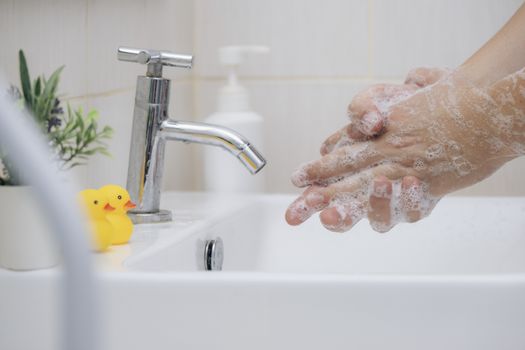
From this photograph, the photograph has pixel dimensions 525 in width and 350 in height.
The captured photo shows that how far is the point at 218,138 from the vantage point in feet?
2.60

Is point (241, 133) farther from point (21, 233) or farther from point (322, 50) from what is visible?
point (21, 233)

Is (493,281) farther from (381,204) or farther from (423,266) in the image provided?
(423,266)

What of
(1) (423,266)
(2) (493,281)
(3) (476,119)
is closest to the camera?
(2) (493,281)

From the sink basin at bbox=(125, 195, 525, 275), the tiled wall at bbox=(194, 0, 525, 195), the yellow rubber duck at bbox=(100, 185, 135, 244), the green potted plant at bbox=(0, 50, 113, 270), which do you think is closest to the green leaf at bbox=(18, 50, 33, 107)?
the green potted plant at bbox=(0, 50, 113, 270)

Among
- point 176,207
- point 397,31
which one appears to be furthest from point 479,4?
point 176,207

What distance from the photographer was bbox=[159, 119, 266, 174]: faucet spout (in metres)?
0.78

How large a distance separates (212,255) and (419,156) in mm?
226

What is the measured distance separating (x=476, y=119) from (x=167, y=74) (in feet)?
1.88

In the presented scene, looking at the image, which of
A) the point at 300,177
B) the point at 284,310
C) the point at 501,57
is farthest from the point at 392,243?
the point at 284,310

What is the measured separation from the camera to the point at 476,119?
0.67 meters

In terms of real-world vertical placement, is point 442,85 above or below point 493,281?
above

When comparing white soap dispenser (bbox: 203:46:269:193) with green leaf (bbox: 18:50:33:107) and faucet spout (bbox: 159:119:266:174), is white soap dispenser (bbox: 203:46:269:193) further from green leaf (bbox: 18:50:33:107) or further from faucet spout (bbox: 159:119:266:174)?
green leaf (bbox: 18:50:33:107)

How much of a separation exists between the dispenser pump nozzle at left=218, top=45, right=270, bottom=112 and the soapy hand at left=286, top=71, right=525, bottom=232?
38cm

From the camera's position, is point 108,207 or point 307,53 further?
point 307,53
